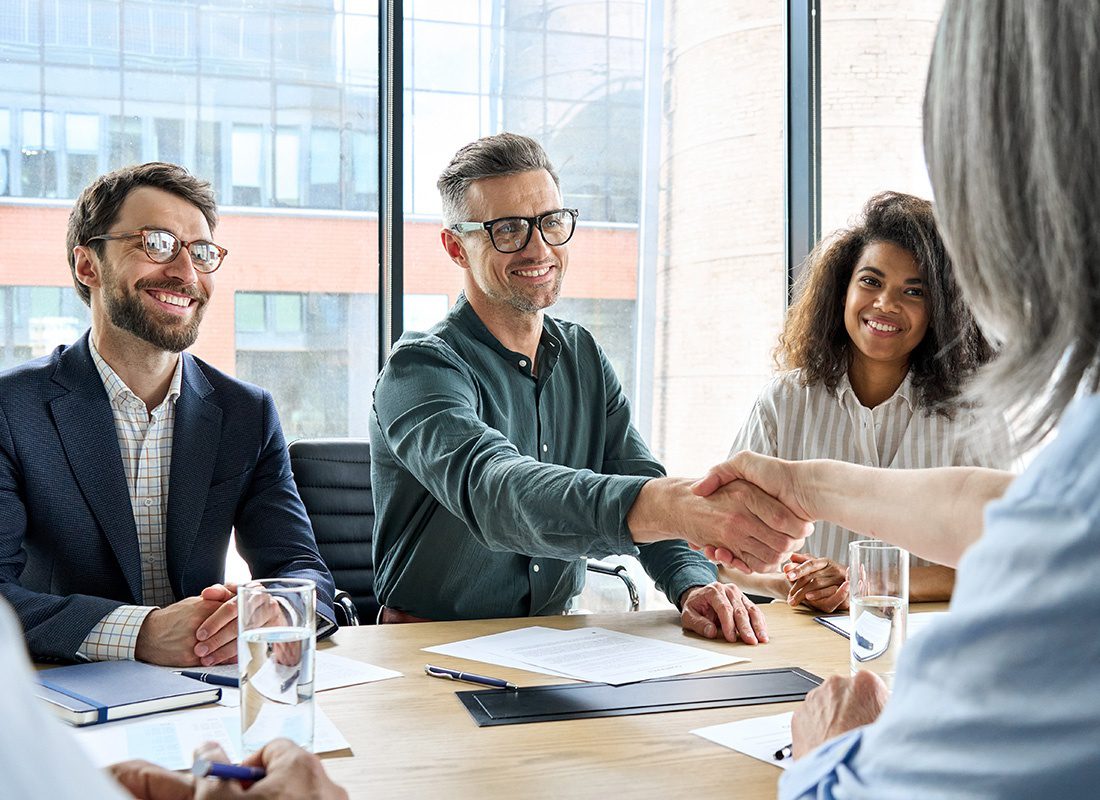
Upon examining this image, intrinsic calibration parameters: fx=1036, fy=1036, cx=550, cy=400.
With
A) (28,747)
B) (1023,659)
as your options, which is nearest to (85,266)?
(28,747)

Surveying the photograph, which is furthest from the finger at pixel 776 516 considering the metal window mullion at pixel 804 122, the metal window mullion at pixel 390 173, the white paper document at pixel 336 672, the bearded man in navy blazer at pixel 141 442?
the metal window mullion at pixel 804 122

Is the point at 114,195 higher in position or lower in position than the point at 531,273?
higher

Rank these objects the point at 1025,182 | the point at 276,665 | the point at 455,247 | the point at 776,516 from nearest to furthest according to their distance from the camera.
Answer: the point at 1025,182 → the point at 276,665 → the point at 776,516 → the point at 455,247

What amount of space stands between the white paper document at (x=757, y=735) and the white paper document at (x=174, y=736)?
478 millimetres

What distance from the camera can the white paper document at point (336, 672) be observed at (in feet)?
5.06

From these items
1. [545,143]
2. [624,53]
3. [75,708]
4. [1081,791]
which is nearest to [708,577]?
[75,708]

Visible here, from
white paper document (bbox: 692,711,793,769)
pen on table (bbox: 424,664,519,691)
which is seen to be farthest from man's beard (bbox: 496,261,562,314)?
white paper document (bbox: 692,711,793,769)

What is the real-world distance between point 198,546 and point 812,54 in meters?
3.06

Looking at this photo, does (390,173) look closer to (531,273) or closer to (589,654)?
(531,273)

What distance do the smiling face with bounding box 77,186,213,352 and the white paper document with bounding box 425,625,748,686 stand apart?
1118 millimetres

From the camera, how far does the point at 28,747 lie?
51cm

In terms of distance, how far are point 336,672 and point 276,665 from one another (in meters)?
0.47

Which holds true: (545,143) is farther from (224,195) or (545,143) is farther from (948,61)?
(948,61)

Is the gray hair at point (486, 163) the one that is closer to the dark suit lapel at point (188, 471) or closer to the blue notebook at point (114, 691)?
the dark suit lapel at point (188, 471)
